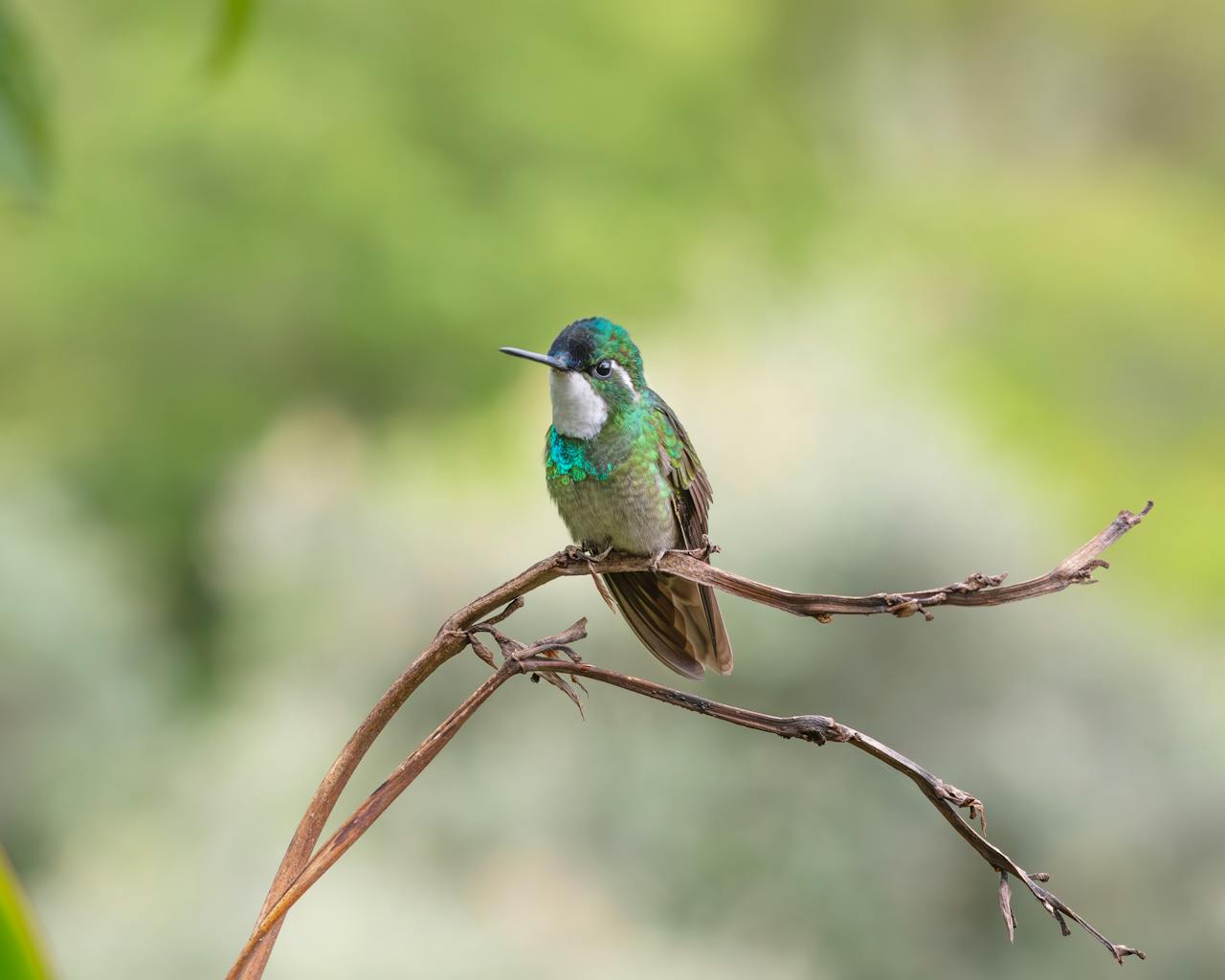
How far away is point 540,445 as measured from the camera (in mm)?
5609

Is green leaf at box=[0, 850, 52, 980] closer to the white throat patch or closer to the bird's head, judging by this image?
the bird's head

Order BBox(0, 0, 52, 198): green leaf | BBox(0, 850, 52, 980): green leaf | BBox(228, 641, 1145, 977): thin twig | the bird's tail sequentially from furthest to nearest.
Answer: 1. the bird's tail
2. BBox(0, 0, 52, 198): green leaf
3. BBox(228, 641, 1145, 977): thin twig
4. BBox(0, 850, 52, 980): green leaf

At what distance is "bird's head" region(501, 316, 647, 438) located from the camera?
1.74 meters

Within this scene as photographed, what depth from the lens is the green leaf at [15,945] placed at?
0.46 m

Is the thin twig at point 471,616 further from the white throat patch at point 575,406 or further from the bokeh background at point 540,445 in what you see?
the white throat patch at point 575,406

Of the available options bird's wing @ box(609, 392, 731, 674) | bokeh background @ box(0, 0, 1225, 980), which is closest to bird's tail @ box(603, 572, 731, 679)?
bird's wing @ box(609, 392, 731, 674)

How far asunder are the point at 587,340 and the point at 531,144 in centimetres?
871

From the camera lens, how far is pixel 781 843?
160 inches

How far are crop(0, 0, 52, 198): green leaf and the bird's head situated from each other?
0.91 metres

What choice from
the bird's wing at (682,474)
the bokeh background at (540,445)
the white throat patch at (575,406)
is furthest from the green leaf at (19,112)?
the bird's wing at (682,474)

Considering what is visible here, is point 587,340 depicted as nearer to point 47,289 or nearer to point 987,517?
point 987,517

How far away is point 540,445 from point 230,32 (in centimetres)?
485

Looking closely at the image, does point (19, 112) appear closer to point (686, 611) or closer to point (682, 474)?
point (686, 611)

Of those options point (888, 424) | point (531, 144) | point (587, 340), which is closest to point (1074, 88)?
point (531, 144)
